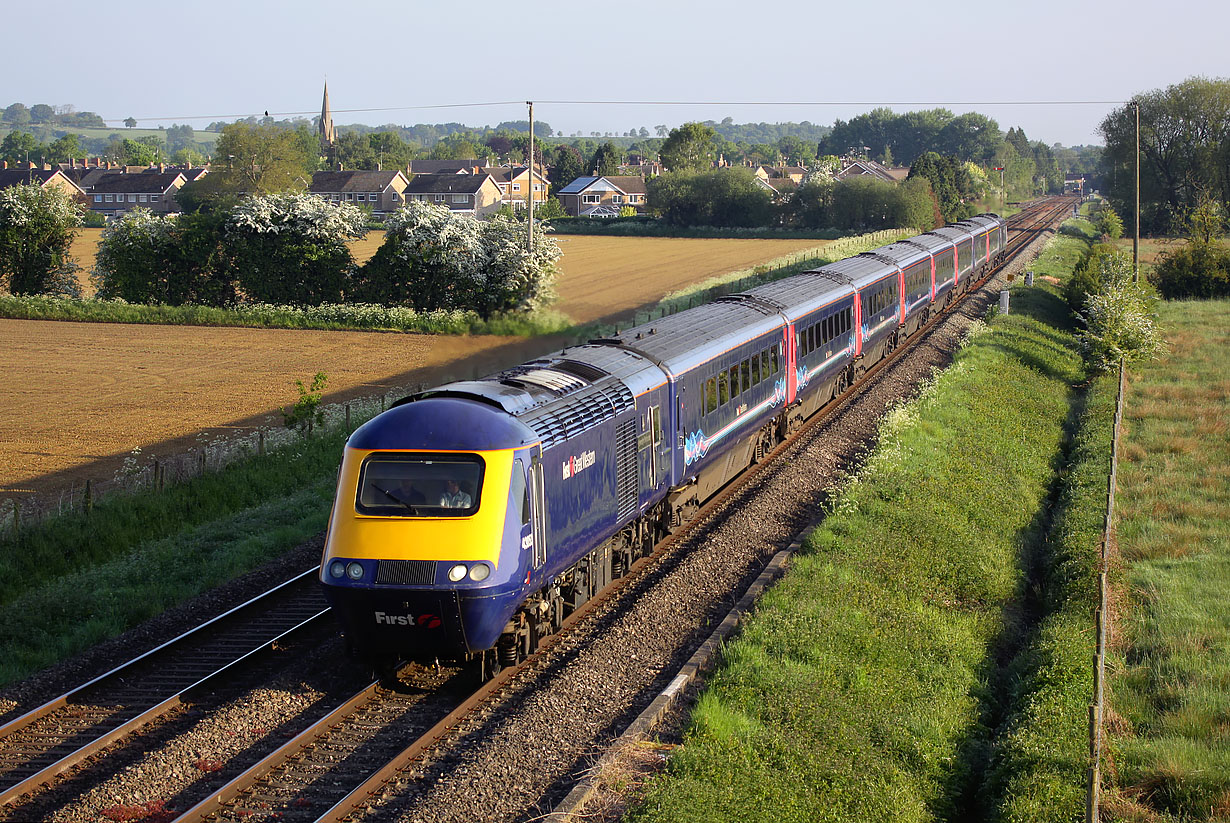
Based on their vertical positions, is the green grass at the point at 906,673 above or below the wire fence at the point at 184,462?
below

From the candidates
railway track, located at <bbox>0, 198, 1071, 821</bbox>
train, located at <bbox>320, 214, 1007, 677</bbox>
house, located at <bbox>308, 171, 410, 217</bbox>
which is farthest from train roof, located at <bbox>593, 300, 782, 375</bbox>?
house, located at <bbox>308, 171, 410, 217</bbox>

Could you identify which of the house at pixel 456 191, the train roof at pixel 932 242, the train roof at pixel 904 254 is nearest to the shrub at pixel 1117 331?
the train roof at pixel 904 254

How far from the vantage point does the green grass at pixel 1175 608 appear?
36.5 feet

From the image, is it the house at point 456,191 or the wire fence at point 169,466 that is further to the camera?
the house at point 456,191

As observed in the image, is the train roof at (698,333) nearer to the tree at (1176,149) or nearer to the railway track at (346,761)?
the railway track at (346,761)

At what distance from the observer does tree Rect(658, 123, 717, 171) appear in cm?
13950

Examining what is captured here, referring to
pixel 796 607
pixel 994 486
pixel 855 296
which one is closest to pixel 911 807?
pixel 796 607

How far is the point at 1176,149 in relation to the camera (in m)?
89.2

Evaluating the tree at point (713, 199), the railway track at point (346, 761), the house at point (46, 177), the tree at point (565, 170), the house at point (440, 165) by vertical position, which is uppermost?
the house at point (440, 165)

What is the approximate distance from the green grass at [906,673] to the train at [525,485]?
227cm

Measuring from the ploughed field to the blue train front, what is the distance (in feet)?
Answer: 46.4

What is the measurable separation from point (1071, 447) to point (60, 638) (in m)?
22.3

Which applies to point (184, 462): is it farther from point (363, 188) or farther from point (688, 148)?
point (688, 148)

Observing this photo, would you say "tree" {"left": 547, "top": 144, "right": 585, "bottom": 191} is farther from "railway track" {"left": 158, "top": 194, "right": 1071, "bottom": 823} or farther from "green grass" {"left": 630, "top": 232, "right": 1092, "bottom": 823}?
"railway track" {"left": 158, "top": 194, "right": 1071, "bottom": 823}
